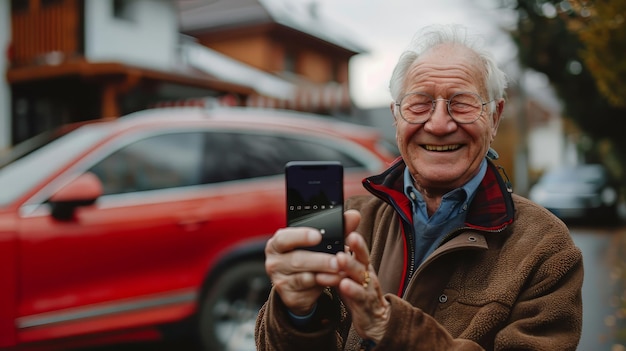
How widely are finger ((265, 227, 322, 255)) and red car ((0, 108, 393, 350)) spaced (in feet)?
9.81

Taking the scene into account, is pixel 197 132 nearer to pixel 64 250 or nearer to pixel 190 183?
pixel 190 183

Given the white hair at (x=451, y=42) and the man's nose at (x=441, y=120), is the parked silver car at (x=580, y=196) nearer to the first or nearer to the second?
the white hair at (x=451, y=42)

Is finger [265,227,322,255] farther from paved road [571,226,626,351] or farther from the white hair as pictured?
paved road [571,226,626,351]

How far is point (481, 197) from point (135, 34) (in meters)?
15.1

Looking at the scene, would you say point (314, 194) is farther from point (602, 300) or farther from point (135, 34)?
point (135, 34)

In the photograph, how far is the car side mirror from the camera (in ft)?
13.5

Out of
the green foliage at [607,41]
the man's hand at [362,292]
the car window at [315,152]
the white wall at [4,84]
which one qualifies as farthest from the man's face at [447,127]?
the white wall at [4,84]

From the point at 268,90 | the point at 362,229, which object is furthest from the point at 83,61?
the point at 362,229

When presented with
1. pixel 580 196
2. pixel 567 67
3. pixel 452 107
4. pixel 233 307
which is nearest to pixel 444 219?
pixel 452 107

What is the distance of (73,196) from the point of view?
4.14 m

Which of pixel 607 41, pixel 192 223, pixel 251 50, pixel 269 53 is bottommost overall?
pixel 192 223

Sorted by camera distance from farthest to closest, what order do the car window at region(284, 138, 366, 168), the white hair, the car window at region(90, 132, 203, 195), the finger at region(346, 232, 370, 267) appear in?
the car window at region(284, 138, 366, 168), the car window at region(90, 132, 203, 195), the white hair, the finger at region(346, 232, 370, 267)

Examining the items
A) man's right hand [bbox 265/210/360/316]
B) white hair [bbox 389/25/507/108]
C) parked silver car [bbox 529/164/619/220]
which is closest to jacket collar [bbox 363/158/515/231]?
white hair [bbox 389/25/507/108]

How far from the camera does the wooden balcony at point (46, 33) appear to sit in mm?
13977
